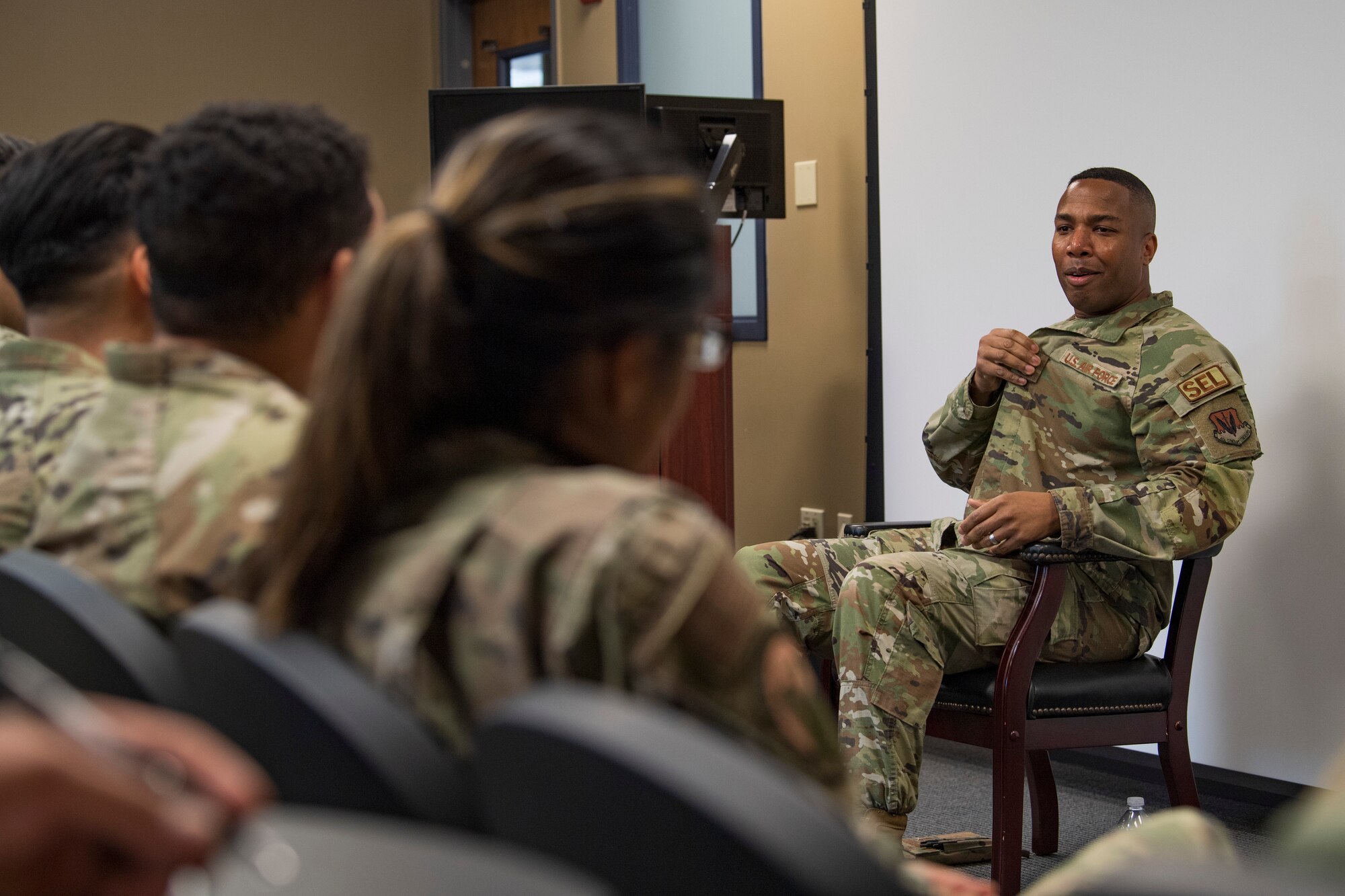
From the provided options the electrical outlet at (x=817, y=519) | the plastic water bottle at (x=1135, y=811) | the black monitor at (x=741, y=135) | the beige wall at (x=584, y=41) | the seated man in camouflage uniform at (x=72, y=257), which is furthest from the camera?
the beige wall at (x=584, y=41)

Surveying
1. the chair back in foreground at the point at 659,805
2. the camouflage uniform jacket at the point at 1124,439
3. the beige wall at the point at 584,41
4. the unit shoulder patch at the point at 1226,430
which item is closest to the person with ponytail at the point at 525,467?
the chair back in foreground at the point at 659,805

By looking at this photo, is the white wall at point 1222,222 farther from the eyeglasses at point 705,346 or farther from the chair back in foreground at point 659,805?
the chair back in foreground at point 659,805

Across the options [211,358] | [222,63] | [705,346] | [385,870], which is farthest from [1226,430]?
[222,63]

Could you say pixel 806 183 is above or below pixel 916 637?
above

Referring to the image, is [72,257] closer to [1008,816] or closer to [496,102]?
[1008,816]

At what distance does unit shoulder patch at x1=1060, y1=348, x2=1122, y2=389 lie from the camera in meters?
2.59

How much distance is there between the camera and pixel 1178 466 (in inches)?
94.7

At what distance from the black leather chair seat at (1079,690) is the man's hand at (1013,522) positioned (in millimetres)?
228

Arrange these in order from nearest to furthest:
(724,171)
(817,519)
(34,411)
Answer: (34,411) < (724,171) < (817,519)

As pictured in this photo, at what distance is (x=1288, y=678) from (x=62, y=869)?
2.83 metres

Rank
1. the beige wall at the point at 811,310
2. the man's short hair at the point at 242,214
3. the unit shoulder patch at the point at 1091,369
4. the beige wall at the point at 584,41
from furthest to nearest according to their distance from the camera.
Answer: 1. the beige wall at the point at 584,41
2. the beige wall at the point at 811,310
3. the unit shoulder patch at the point at 1091,369
4. the man's short hair at the point at 242,214

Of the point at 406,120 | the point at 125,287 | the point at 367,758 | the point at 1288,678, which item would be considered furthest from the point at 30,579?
the point at 406,120

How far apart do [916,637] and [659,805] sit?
1873 mm

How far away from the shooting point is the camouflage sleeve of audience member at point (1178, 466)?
2.33m
